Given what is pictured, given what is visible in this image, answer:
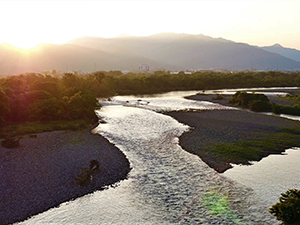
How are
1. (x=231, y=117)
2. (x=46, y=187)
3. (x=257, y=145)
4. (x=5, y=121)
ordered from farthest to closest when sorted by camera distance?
(x=231, y=117) → (x=5, y=121) → (x=257, y=145) → (x=46, y=187)

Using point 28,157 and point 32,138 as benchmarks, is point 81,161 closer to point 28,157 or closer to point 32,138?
point 28,157

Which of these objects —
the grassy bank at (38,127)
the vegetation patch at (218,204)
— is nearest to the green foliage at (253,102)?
the grassy bank at (38,127)

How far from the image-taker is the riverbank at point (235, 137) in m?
25.5

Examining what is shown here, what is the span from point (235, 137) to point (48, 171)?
20392 mm

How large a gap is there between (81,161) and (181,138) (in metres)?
12.8

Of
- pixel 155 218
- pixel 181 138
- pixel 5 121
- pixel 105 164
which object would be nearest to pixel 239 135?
pixel 181 138

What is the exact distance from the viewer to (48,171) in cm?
2078

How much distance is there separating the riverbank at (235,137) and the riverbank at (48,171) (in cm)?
816

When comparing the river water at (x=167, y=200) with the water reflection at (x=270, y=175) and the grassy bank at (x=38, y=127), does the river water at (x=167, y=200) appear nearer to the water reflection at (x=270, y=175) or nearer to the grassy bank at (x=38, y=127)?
the water reflection at (x=270, y=175)

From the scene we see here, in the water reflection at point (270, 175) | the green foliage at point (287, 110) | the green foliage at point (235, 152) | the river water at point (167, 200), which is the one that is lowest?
the river water at point (167, 200)

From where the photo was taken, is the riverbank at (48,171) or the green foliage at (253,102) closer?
the riverbank at (48,171)

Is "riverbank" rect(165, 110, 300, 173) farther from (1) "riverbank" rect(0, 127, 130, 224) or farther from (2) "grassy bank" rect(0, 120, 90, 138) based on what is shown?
(2) "grassy bank" rect(0, 120, 90, 138)

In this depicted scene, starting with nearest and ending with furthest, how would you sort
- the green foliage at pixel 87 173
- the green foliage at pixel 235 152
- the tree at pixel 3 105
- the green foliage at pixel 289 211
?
1. the green foliage at pixel 289 211
2. the green foliage at pixel 87 173
3. the green foliage at pixel 235 152
4. the tree at pixel 3 105

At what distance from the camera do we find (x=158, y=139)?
3162 cm
